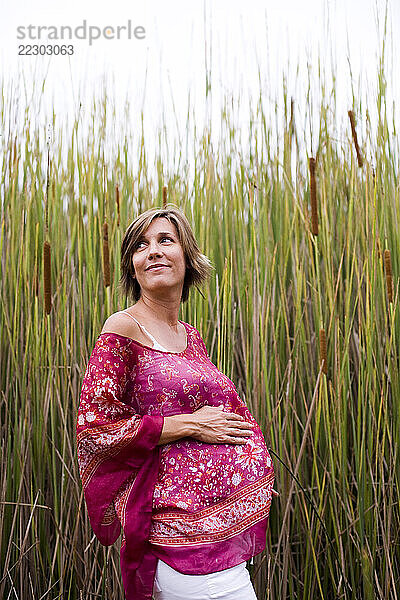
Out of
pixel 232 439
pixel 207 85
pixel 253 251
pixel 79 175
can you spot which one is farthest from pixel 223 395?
pixel 207 85

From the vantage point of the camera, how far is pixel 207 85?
188 centimetres

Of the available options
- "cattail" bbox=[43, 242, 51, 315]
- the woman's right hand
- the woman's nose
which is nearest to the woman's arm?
the woman's right hand

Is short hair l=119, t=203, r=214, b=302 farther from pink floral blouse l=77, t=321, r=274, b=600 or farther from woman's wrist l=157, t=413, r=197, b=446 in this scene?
woman's wrist l=157, t=413, r=197, b=446

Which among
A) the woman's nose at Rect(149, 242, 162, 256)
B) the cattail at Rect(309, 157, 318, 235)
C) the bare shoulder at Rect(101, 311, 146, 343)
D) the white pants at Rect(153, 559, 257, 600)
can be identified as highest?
the cattail at Rect(309, 157, 318, 235)

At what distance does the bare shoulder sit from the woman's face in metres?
0.08

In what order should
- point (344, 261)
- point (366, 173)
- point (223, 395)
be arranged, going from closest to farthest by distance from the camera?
1. point (223, 395)
2. point (366, 173)
3. point (344, 261)

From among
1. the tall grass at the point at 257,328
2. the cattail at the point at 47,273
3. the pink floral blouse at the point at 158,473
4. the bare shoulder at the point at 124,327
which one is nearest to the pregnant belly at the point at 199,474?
the pink floral blouse at the point at 158,473

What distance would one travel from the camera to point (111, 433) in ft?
3.18

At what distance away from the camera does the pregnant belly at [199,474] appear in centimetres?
97

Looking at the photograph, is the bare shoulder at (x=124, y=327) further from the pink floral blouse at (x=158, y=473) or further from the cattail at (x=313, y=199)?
the cattail at (x=313, y=199)

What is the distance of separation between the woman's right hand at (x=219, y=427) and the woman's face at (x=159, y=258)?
23 cm

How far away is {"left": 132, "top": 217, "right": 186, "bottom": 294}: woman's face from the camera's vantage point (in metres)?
1.09

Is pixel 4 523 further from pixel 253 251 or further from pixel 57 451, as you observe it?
pixel 253 251

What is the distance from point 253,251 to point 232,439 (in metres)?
0.82
